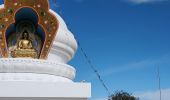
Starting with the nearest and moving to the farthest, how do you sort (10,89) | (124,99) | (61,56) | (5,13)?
(10,89), (5,13), (61,56), (124,99)

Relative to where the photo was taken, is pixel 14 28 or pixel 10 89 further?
pixel 14 28

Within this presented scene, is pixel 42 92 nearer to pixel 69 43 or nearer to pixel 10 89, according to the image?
pixel 10 89

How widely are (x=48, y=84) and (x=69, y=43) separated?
2079mm

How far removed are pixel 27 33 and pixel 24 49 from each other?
55 cm

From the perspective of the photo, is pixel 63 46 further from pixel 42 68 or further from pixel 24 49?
pixel 42 68

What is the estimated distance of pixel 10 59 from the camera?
1080 cm

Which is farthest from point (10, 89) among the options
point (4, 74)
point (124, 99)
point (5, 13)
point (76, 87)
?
point (124, 99)

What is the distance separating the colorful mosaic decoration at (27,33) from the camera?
11.4 meters

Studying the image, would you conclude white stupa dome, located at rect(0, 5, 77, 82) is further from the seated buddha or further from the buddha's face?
the buddha's face

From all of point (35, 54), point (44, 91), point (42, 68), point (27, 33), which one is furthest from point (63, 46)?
point (44, 91)

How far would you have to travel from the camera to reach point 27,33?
11.8m

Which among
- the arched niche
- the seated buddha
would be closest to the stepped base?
the seated buddha

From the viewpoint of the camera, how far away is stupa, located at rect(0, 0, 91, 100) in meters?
10.3

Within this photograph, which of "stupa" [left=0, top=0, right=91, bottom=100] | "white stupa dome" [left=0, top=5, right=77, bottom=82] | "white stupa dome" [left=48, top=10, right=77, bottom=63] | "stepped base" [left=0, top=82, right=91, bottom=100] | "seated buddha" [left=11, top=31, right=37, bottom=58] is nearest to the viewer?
"stepped base" [left=0, top=82, right=91, bottom=100]
